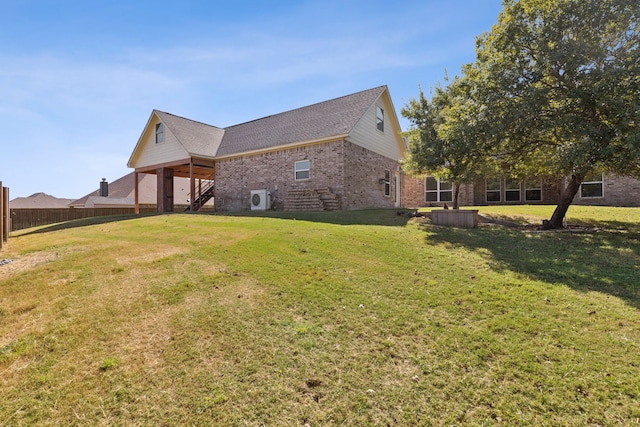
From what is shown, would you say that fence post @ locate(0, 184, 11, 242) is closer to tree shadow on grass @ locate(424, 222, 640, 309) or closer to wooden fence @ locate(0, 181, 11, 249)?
wooden fence @ locate(0, 181, 11, 249)

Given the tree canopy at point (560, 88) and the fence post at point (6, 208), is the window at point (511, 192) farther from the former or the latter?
the fence post at point (6, 208)

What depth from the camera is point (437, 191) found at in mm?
23641

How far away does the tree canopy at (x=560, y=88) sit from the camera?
7.64 m

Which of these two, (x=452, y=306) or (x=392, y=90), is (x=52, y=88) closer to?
(x=452, y=306)

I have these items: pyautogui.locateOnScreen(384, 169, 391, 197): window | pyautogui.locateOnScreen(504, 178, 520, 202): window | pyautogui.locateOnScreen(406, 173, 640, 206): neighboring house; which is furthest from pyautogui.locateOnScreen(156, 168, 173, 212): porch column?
pyautogui.locateOnScreen(504, 178, 520, 202): window

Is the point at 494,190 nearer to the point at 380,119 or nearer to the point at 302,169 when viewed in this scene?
the point at 380,119

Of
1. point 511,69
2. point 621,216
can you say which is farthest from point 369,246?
point 621,216

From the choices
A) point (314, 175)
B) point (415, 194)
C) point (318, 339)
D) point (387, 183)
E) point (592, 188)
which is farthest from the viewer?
point (415, 194)

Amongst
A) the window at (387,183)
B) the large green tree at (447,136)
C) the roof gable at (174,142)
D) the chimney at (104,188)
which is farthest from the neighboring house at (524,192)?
the chimney at (104,188)

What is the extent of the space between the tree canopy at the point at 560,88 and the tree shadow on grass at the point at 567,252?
167 centimetres

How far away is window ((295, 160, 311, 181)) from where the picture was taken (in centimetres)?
1706

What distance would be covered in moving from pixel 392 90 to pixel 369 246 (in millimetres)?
14667

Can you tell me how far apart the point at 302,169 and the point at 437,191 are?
1183cm

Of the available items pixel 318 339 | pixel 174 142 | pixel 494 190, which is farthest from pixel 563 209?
pixel 174 142
